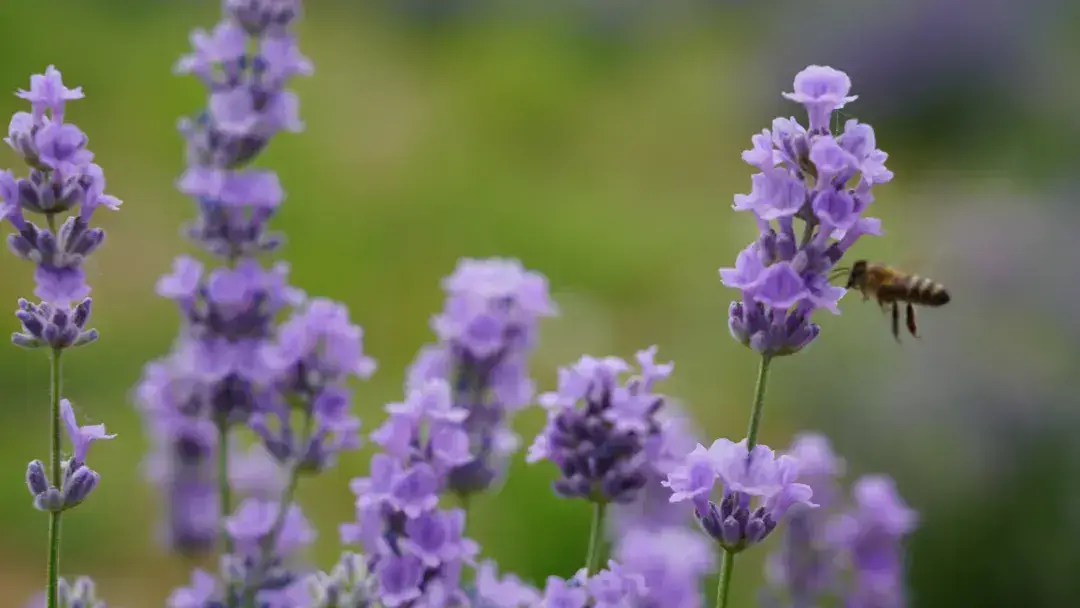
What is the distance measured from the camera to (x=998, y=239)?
3145 mm

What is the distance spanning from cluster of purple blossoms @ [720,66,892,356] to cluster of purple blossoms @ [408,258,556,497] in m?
0.34

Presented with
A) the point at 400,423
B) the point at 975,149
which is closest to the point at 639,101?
the point at 975,149

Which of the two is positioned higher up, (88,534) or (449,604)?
(88,534)

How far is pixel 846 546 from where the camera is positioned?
→ 1.30 meters

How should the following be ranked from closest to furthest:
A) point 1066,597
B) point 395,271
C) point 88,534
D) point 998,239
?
point 1066,597 → point 88,534 → point 998,239 → point 395,271

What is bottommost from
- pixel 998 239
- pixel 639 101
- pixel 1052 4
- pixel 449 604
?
pixel 449 604

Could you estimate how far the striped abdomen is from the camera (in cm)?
126

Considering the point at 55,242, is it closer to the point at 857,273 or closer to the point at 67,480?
the point at 67,480

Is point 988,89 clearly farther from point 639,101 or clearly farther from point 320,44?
point 320,44

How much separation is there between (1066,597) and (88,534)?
2.09 meters

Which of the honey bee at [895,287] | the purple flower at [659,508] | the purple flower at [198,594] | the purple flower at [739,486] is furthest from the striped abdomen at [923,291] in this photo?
the purple flower at [198,594]

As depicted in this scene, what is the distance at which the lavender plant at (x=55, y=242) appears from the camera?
0.83 metres

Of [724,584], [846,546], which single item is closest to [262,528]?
[724,584]

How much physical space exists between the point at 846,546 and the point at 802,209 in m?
0.58
